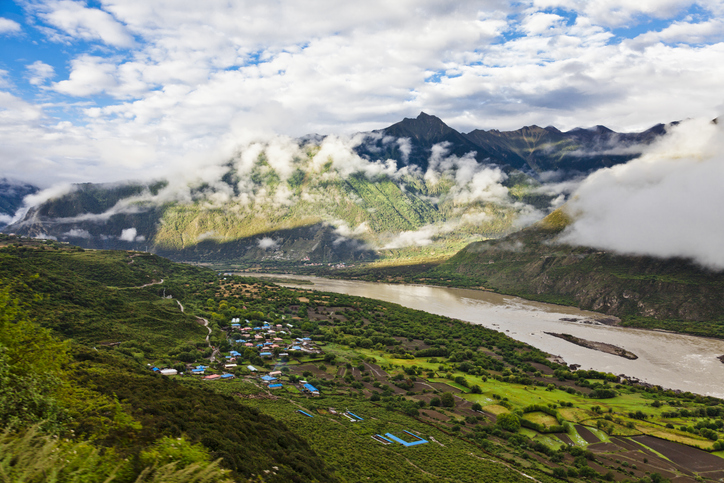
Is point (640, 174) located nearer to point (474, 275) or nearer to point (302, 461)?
point (474, 275)

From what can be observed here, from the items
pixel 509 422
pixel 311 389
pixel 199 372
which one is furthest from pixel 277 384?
pixel 509 422

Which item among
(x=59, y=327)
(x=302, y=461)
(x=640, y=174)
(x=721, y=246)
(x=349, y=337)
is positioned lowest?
(x=349, y=337)

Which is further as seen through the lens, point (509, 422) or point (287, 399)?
point (509, 422)

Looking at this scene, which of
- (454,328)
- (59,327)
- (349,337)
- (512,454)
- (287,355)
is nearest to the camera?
(512,454)

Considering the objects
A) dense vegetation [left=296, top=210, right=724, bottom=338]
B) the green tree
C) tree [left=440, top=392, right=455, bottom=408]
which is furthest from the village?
dense vegetation [left=296, top=210, right=724, bottom=338]

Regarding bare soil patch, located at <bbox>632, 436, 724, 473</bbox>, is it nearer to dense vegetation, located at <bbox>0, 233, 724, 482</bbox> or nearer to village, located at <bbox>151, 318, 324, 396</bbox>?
dense vegetation, located at <bbox>0, 233, 724, 482</bbox>

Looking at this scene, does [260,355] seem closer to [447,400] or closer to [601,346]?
[447,400]

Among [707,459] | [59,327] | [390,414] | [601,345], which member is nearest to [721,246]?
[601,345]
